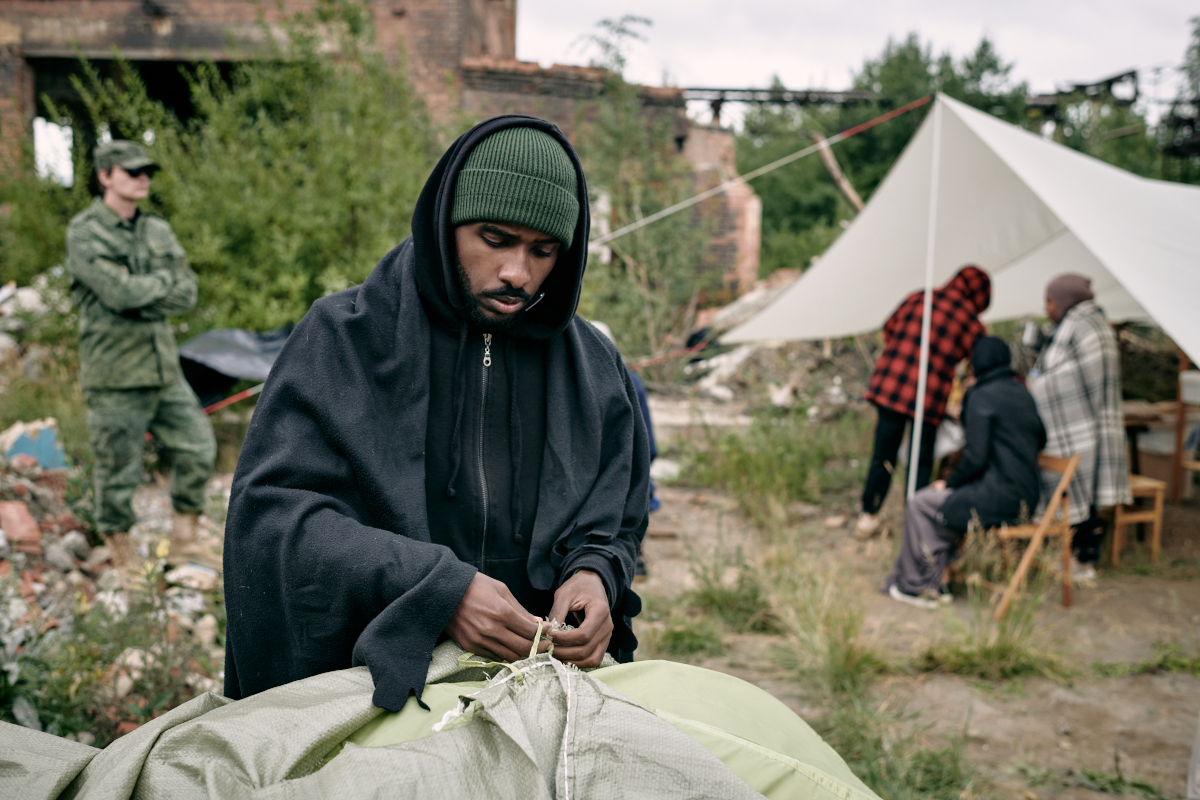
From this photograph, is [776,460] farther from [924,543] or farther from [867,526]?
[924,543]

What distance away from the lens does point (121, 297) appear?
3764mm

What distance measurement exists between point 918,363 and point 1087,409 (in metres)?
0.97

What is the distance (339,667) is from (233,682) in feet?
0.92

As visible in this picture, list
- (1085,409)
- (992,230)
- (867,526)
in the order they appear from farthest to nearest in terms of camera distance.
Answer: (992,230)
(867,526)
(1085,409)

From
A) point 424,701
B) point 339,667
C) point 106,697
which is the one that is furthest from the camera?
point 106,697

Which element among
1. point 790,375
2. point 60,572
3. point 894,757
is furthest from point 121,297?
point 790,375

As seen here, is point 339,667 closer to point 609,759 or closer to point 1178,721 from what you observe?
point 609,759

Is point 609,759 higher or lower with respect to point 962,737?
higher

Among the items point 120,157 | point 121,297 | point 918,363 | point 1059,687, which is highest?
point 120,157

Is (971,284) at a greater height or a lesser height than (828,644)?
greater

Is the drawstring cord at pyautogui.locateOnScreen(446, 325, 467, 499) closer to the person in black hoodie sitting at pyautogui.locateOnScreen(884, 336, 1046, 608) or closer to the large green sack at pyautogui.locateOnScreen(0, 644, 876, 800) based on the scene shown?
the large green sack at pyautogui.locateOnScreen(0, 644, 876, 800)

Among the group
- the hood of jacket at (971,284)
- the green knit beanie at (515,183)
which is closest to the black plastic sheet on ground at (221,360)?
the green knit beanie at (515,183)

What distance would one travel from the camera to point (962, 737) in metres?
2.88

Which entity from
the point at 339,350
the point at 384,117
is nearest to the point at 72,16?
the point at 384,117
